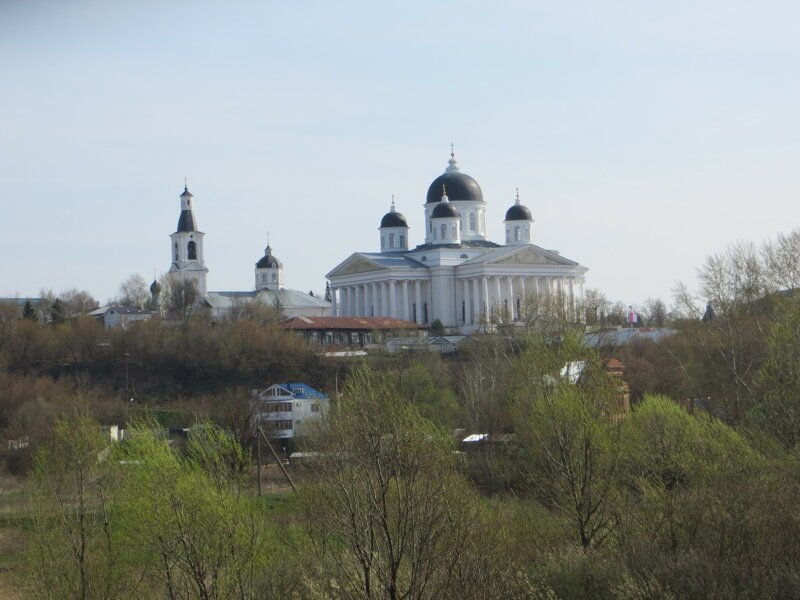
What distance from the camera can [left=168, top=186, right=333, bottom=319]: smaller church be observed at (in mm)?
81312

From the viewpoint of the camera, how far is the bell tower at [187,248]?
3361 inches

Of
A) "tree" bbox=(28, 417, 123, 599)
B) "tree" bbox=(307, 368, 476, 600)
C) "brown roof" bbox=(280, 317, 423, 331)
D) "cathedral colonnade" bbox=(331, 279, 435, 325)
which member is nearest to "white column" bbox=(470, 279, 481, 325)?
"cathedral colonnade" bbox=(331, 279, 435, 325)

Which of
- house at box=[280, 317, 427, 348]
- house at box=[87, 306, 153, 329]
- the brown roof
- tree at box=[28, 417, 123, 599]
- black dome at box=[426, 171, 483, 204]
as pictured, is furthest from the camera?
black dome at box=[426, 171, 483, 204]

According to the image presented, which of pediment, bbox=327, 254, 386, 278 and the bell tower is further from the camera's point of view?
the bell tower

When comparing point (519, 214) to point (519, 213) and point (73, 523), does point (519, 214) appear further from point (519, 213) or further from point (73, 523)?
point (73, 523)

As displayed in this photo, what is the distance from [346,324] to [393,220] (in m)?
14.6

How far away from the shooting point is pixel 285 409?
40781 mm

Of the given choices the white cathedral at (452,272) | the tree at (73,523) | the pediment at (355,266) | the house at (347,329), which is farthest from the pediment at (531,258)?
the tree at (73,523)

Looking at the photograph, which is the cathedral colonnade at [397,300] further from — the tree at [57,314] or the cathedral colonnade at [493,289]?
the tree at [57,314]

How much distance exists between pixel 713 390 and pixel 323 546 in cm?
1839

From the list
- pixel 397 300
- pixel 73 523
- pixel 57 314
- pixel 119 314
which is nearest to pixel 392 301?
pixel 397 300

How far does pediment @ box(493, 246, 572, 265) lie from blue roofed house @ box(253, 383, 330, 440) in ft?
84.2

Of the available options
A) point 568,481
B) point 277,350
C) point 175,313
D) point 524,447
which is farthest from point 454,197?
point 568,481

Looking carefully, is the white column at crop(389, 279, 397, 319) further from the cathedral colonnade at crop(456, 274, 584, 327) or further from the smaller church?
the smaller church
